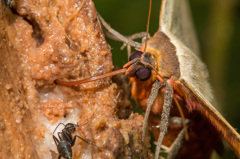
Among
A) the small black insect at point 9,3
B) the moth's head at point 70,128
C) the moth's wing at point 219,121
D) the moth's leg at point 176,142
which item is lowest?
the moth's leg at point 176,142

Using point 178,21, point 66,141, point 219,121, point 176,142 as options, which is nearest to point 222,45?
point 178,21

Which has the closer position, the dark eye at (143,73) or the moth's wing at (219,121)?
the moth's wing at (219,121)

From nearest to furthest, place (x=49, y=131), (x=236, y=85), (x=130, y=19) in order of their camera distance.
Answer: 1. (x=49, y=131)
2. (x=130, y=19)
3. (x=236, y=85)

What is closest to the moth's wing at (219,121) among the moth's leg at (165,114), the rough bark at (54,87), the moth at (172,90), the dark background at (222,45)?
the moth at (172,90)

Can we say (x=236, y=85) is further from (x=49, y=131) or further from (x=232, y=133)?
(x=49, y=131)

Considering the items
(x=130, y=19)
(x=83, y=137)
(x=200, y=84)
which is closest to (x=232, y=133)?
(x=200, y=84)

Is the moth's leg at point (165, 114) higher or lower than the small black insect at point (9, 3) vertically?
lower

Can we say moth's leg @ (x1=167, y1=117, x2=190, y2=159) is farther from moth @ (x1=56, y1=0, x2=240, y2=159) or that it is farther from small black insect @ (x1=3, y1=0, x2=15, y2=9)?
small black insect @ (x1=3, y1=0, x2=15, y2=9)

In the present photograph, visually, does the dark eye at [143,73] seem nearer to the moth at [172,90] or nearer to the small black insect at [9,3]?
the moth at [172,90]
